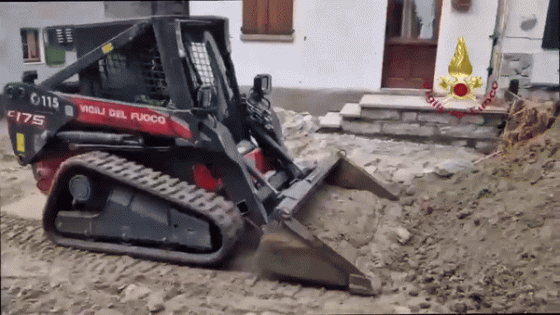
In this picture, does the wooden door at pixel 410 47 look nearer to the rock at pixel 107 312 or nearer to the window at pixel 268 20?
the window at pixel 268 20

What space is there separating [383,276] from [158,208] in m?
1.36

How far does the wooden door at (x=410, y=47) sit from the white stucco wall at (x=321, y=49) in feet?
0.88

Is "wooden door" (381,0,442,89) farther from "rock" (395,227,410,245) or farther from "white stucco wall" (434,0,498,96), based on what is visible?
"rock" (395,227,410,245)

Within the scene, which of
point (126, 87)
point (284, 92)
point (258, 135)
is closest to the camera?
point (126, 87)

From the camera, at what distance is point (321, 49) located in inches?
229

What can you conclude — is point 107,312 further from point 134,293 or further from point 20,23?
point 20,23

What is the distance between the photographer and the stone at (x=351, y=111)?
5.82 metres

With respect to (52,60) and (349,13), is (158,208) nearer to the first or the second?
(52,60)

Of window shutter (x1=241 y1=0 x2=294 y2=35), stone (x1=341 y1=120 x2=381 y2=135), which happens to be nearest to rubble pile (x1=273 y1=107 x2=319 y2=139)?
Result: stone (x1=341 y1=120 x2=381 y2=135)

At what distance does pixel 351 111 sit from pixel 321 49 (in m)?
0.85

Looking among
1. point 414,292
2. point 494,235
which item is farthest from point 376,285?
point 494,235

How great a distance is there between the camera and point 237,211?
2.84 metres

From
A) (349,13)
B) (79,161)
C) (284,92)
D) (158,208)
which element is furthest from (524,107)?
(79,161)

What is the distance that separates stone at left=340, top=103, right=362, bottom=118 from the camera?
582 cm
